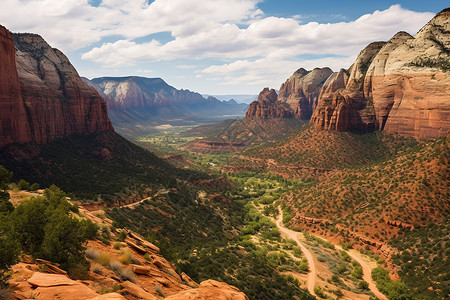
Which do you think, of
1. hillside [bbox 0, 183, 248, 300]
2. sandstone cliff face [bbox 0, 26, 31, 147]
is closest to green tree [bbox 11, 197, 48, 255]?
hillside [bbox 0, 183, 248, 300]

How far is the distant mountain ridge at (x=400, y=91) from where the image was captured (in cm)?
8944

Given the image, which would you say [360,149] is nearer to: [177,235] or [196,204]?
[196,204]

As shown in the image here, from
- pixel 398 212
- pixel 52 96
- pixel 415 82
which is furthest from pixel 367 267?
pixel 52 96

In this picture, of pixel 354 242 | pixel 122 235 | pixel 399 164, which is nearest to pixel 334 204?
pixel 354 242

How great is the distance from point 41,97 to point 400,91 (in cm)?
12626

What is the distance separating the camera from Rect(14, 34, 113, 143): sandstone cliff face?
7125cm

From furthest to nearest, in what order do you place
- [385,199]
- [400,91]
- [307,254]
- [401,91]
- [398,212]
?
[400,91] → [401,91] → [385,199] → [398,212] → [307,254]

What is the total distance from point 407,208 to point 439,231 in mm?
7128

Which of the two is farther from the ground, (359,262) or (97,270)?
(97,270)

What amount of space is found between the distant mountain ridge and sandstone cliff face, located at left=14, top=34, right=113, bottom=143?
98115mm

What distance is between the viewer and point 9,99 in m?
59.4

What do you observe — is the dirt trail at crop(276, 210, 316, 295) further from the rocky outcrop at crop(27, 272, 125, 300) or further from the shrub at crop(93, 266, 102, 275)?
the rocky outcrop at crop(27, 272, 125, 300)

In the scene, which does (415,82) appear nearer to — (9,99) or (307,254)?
(307,254)

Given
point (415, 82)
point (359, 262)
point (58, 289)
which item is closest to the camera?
point (58, 289)
